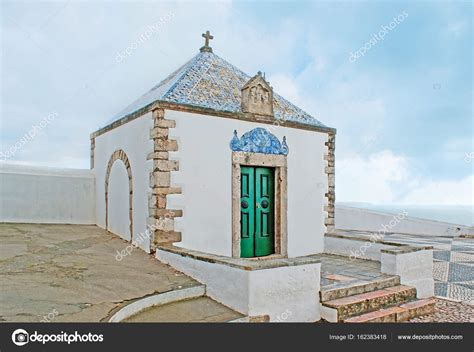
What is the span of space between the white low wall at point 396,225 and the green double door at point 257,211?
7.83m

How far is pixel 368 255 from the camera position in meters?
7.36

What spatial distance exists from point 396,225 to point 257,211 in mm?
9012

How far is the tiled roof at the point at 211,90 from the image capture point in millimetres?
6672

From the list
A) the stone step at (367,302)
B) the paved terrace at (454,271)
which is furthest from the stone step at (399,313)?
the paved terrace at (454,271)

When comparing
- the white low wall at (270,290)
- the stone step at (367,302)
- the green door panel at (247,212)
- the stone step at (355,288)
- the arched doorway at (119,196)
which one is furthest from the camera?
the arched doorway at (119,196)

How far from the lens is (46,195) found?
905 cm

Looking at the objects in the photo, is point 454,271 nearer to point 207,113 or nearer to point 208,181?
point 208,181

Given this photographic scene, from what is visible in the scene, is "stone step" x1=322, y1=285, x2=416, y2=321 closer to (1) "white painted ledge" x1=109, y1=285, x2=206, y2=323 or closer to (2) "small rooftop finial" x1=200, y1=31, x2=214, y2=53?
(1) "white painted ledge" x1=109, y1=285, x2=206, y2=323

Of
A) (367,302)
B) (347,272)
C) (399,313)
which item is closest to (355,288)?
(367,302)

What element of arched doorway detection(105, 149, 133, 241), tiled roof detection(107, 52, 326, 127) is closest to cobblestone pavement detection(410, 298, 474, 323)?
tiled roof detection(107, 52, 326, 127)

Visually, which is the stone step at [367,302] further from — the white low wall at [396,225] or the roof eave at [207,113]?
the white low wall at [396,225]

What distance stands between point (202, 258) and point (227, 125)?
2.69 m
